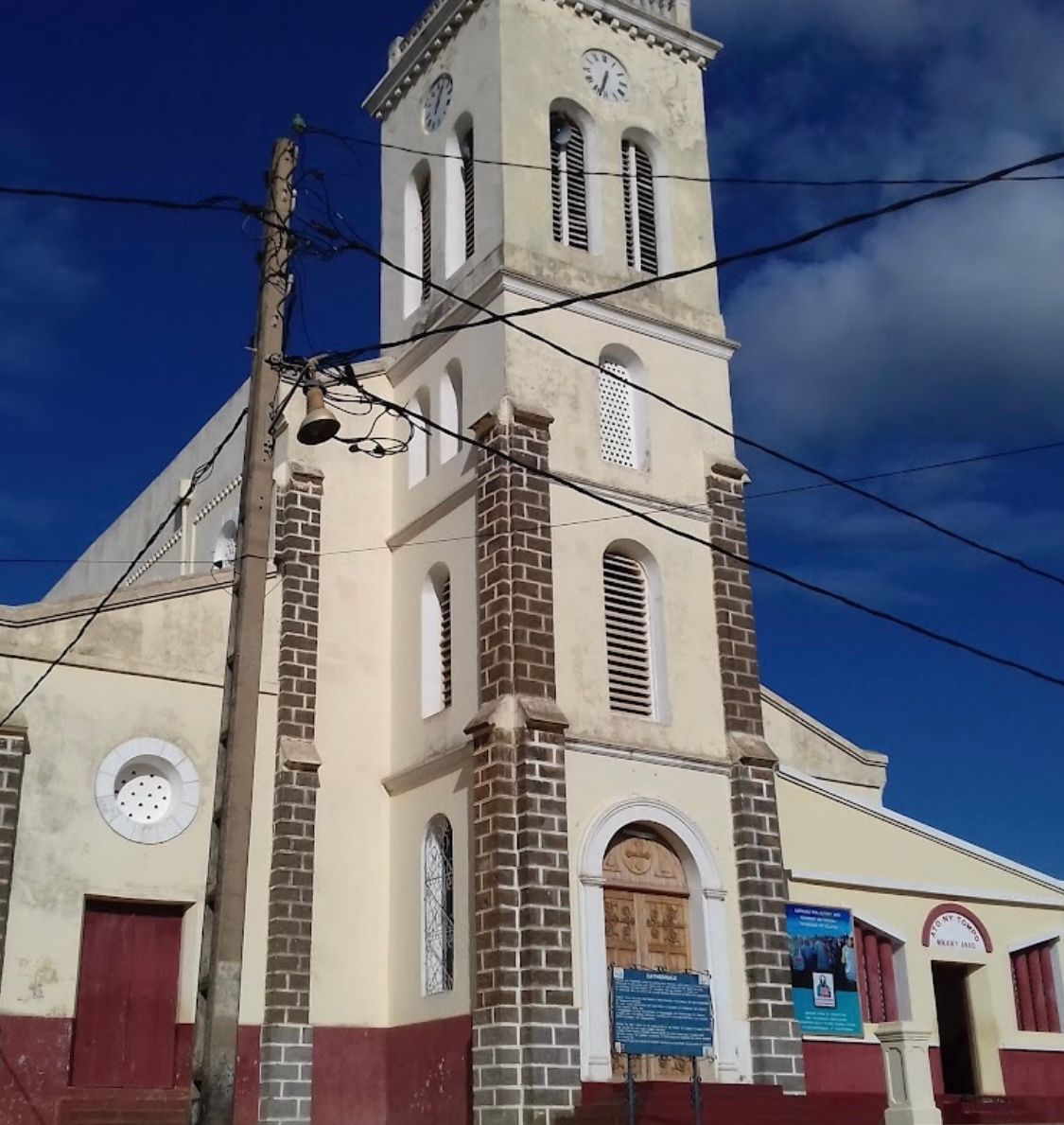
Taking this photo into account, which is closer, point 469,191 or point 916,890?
point 916,890

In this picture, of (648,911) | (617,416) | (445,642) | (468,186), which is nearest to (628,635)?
(445,642)

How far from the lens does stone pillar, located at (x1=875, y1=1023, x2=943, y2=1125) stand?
749 inches

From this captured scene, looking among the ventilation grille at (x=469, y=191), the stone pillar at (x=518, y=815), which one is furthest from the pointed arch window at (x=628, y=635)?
the ventilation grille at (x=469, y=191)

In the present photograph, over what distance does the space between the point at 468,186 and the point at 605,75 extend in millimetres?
3082

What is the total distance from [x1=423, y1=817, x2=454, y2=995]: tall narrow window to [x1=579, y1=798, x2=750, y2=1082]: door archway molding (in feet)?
6.47

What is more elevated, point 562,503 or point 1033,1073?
point 562,503

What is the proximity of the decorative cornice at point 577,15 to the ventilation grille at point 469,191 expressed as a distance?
2.20 m

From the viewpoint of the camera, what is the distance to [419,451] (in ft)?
78.6

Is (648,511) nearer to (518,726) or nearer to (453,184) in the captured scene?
(518,726)

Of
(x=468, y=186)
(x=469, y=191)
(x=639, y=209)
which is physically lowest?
(x=639, y=209)

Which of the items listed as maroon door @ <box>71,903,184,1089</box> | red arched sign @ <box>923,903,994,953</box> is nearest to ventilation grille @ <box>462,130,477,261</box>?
maroon door @ <box>71,903,184,1089</box>

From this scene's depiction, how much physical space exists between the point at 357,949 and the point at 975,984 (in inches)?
389

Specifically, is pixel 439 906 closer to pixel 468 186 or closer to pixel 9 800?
pixel 9 800

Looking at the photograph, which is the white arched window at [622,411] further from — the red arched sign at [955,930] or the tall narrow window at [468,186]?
the red arched sign at [955,930]
